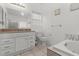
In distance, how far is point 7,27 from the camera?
4.30 feet

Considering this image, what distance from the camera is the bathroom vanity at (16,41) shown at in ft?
4.57

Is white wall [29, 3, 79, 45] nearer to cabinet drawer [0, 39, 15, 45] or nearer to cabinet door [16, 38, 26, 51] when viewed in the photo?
cabinet door [16, 38, 26, 51]

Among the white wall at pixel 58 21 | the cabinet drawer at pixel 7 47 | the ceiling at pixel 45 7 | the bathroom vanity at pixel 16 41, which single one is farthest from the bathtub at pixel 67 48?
the cabinet drawer at pixel 7 47

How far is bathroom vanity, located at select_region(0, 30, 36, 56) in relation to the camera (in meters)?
1.39

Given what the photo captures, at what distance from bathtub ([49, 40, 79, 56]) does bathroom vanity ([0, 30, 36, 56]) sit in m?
0.37

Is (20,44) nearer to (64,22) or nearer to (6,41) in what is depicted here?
(6,41)

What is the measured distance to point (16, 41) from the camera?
1.51 metres

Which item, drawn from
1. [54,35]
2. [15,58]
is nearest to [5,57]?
[15,58]

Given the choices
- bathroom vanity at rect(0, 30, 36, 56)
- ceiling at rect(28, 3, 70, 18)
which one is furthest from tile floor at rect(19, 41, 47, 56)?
ceiling at rect(28, 3, 70, 18)

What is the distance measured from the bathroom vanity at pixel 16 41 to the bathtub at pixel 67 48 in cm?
37

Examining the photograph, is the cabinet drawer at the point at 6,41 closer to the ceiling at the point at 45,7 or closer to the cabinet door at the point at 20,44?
the cabinet door at the point at 20,44

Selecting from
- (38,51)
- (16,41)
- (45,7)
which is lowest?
(38,51)

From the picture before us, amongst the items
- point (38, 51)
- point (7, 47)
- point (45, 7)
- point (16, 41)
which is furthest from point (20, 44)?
point (45, 7)

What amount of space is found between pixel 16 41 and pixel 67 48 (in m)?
0.84
